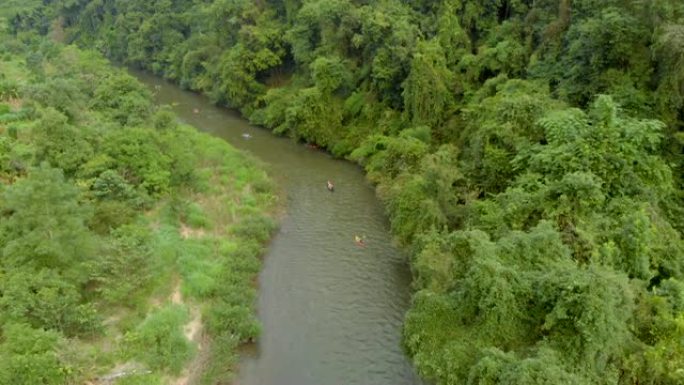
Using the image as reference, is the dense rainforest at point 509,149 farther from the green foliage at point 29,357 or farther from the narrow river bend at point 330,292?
the green foliage at point 29,357

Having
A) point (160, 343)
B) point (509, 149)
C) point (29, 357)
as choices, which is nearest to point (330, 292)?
point (160, 343)

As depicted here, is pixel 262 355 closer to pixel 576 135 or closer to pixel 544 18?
pixel 576 135

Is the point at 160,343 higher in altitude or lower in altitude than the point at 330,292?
lower

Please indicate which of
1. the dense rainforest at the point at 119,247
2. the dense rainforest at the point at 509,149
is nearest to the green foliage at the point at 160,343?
the dense rainforest at the point at 119,247

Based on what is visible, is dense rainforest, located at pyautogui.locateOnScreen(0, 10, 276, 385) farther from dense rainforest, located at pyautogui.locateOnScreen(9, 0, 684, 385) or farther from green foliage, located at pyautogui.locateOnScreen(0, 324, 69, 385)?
dense rainforest, located at pyautogui.locateOnScreen(9, 0, 684, 385)

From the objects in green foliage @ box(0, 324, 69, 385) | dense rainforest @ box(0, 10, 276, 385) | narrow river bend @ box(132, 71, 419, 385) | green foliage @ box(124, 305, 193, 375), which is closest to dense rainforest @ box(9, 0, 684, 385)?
narrow river bend @ box(132, 71, 419, 385)

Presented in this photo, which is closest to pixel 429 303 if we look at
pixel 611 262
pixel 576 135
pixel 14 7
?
pixel 611 262

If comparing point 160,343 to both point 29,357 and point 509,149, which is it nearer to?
point 29,357
